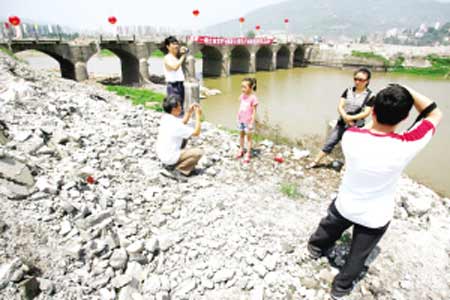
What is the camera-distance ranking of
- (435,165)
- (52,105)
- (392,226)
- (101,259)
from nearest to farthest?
(101,259) < (392,226) < (52,105) < (435,165)

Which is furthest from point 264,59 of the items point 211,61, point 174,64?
point 174,64

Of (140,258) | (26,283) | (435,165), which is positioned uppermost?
(26,283)

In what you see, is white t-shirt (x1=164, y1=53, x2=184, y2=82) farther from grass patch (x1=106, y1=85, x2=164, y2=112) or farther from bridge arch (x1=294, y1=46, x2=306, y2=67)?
bridge arch (x1=294, y1=46, x2=306, y2=67)

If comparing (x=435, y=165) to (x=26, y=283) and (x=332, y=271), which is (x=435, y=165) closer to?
(x=332, y=271)

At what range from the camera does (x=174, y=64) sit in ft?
16.2

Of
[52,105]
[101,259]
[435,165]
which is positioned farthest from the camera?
[435,165]

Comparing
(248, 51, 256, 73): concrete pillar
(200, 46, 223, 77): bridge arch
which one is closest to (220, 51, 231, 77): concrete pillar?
(200, 46, 223, 77): bridge arch

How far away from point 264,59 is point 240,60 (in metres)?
4.02

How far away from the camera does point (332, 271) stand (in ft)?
8.68

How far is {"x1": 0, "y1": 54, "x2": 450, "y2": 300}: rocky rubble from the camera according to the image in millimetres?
2201

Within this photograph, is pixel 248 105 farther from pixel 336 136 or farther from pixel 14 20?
pixel 14 20

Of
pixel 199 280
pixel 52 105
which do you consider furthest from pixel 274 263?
pixel 52 105

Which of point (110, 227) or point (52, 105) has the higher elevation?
point (52, 105)

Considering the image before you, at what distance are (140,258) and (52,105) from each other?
371 centimetres
